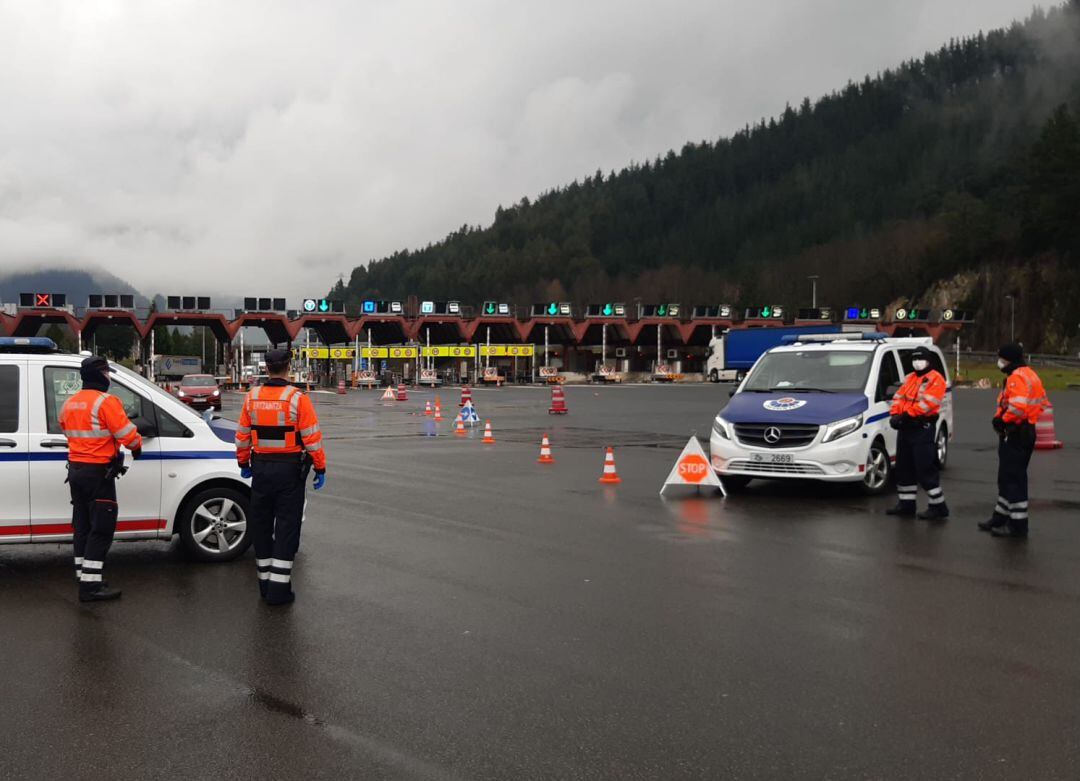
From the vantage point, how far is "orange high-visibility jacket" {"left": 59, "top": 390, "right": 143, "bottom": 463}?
6941 mm

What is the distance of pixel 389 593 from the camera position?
7148 mm

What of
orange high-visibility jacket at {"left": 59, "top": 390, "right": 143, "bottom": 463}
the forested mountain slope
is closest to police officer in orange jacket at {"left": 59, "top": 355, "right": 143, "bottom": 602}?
orange high-visibility jacket at {"left": 59, "top": 390, "right": 143, "bottom": 463}

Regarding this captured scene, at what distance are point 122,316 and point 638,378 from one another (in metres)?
45.1

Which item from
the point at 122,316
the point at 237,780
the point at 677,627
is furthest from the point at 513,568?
the point at 122,316

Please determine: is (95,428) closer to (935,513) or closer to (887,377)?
(935,513)

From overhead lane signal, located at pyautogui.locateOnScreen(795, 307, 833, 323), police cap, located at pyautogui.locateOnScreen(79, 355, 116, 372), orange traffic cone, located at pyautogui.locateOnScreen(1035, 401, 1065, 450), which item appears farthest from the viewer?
overhead lane signal, located at pyautogui.locateOnScreen(795, 307, 833, 323)

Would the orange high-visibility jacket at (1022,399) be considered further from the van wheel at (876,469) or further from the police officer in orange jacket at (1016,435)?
the van wheel at (876,469)

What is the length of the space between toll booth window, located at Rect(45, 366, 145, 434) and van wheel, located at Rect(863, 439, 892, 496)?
28.2 feet

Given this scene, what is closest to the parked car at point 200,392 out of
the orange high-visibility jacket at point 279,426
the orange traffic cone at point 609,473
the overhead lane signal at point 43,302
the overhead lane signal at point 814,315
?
A: the orange traffic cone at point 609,473

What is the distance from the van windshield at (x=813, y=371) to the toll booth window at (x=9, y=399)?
8985mm

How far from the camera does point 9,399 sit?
25.3ft

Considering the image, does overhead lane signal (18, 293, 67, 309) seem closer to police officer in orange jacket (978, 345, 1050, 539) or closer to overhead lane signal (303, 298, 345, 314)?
overhead lane signal (303, 298, 345, 314)

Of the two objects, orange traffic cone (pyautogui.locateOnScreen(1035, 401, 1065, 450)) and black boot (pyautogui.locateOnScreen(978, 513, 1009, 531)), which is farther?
orange traffic cone (pyautogui.locateOnScreen(1035, 401, 1065, 450))

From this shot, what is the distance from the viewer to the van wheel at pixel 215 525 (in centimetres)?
815
